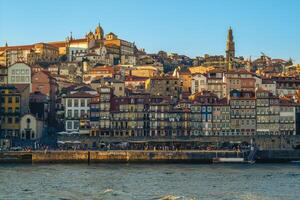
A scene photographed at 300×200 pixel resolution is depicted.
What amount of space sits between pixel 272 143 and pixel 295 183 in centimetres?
3155

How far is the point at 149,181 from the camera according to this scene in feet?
178

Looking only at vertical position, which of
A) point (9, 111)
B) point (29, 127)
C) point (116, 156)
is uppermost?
point (9, 111)

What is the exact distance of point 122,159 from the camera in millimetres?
75812

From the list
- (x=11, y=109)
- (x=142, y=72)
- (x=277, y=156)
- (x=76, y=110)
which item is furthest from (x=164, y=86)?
(x=277, y=156)

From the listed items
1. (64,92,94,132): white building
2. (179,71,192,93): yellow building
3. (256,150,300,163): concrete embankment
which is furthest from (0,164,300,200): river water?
(179,71,192,93): yellow building

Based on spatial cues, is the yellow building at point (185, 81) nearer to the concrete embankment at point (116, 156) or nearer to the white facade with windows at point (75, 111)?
the white facade with windows at point (75, 111)

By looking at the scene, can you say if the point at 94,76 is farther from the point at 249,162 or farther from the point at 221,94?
the point at 249,162

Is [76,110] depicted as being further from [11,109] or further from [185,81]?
[185,81]

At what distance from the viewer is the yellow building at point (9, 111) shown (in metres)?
90.3

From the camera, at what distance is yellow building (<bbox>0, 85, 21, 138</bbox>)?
9031 centimetres

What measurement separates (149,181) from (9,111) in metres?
41.4

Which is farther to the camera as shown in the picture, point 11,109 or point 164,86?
point 164,86

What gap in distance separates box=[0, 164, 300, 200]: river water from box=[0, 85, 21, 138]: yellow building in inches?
802

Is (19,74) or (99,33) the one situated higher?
(99,33)
